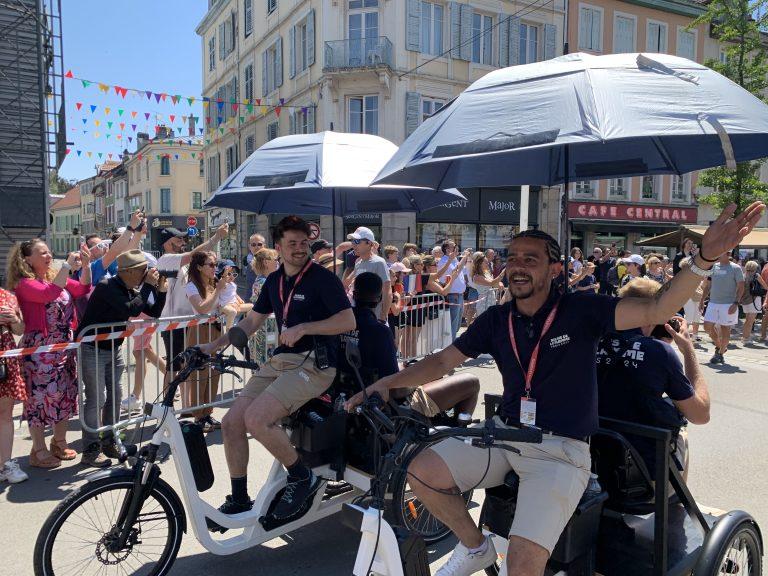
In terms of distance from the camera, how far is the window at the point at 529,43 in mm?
24172

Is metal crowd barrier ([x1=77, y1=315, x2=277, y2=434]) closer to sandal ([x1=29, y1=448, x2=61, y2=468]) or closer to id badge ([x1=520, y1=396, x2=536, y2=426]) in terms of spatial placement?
sandal ([x1=29, y1=448, x2=61, y2=468])

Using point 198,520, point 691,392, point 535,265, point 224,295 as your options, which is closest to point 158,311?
point 224,295

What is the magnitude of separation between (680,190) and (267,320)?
27326 millimetres

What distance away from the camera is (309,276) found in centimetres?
391

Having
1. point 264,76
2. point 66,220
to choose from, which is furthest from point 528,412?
point 66,220

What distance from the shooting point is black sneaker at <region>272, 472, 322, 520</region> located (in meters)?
3.54

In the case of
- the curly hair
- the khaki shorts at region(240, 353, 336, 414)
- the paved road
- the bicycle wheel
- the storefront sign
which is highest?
the storefront sign

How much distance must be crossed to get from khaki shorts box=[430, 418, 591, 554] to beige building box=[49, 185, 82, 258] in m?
93.1

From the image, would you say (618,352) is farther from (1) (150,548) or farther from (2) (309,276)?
(1) (150,548)

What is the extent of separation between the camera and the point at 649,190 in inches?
1113

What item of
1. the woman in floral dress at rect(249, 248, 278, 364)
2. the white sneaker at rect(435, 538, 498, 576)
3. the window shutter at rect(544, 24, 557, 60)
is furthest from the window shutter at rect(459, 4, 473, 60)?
the white sneaker at rect(435, 538, 498, 576)

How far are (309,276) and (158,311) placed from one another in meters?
2.36

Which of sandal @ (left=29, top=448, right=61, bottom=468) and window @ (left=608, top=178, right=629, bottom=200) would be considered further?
window @ (left=608, top=178, right=629, bottom=200)

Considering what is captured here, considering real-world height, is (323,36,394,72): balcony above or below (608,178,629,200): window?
above
